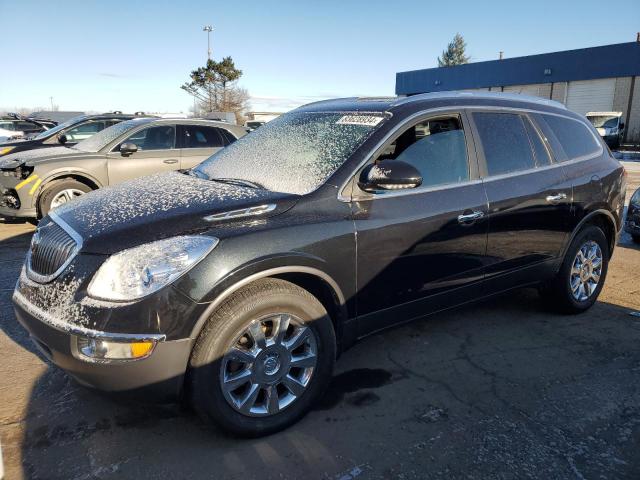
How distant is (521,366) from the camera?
3.62 m

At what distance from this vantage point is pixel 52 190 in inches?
291

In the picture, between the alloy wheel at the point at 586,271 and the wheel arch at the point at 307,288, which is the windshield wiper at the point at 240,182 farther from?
the alloy wheel at the point at 586,271

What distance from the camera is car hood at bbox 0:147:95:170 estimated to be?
7.36m

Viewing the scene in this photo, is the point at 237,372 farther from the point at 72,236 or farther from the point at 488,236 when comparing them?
the point at 488,236

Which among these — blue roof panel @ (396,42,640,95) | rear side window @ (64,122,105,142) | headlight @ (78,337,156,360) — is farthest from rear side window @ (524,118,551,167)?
blue roof panel @ (396,42,640,95)

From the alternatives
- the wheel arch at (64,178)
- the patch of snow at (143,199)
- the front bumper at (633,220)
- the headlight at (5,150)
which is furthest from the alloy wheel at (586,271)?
the headlight at (5,150)

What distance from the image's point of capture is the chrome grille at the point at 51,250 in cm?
257

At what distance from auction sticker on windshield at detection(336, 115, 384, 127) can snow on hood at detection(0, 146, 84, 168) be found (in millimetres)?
5654

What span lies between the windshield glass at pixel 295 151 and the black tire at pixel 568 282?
2.21m

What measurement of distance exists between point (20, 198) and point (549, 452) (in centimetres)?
728

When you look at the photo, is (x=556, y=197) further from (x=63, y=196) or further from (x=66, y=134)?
(x=66, y=134)

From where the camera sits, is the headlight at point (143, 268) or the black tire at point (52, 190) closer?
the headlight at point (143, 268)

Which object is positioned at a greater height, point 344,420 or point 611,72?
point 611,72

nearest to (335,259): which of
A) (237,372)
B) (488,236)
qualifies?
(237,372)
